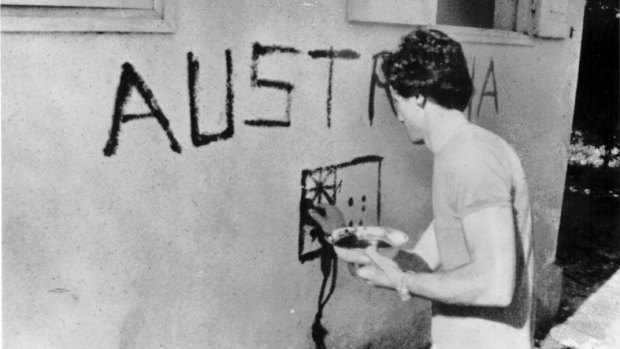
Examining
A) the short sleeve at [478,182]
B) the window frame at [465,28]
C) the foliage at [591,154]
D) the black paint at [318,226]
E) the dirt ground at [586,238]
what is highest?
the window frame at [465,28]

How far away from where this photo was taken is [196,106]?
111 inches

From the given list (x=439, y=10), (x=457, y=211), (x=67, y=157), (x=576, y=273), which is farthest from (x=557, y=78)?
(x=67, y=157)

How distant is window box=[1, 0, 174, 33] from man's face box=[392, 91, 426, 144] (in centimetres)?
103

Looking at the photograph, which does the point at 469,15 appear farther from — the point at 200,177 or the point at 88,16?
the point at 88,16

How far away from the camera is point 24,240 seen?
2.38 metres

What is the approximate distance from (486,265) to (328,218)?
138 cm

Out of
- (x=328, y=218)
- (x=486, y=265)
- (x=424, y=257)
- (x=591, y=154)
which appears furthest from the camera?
(x=591, y=154)

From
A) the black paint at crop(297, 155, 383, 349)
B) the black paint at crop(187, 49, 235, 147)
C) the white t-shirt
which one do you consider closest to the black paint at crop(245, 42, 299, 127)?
the black paint at crop(187, 49, 235, 147)

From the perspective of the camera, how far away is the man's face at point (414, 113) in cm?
240

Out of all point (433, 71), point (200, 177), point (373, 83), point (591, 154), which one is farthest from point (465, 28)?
point (591, 154)

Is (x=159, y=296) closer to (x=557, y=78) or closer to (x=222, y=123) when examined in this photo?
(x=222, y=123)

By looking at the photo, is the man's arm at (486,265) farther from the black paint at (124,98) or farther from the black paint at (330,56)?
the black paint at (330,56)

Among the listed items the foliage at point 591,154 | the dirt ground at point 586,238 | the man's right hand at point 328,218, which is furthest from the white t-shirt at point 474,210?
the foliage at point 591,154

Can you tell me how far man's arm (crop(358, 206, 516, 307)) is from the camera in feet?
6.41
